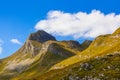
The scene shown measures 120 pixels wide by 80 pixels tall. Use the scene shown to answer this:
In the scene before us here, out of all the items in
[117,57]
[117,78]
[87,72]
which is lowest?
[117,78]

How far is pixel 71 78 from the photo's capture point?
11969cm

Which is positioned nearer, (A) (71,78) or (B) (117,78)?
(B) (117,78)

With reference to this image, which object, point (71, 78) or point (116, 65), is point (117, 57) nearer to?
point (116, 65)

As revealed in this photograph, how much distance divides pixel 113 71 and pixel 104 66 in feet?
35.7

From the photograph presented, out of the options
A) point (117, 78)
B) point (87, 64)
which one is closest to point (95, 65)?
point (87, 64)

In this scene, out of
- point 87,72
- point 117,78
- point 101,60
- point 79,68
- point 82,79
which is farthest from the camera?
point 101,60

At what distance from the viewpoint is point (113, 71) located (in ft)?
392

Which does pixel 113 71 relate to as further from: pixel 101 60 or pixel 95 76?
pixel 101 60

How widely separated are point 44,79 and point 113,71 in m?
46.8

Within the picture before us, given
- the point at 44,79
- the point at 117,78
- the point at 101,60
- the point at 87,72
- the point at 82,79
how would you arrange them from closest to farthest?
the point at 117,78, the point at 82,79, the point at 87,72, the point at 101,60, the point at 44,79

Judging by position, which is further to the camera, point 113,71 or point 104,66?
point 104,66

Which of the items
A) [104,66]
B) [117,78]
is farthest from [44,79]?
[117,78]

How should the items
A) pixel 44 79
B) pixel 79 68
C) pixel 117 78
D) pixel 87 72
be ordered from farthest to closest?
pixel 44 79 → pixel 79 68 → pixel 87 72 → pixel 117 78

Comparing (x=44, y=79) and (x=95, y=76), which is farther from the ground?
(x=44, y=79)
